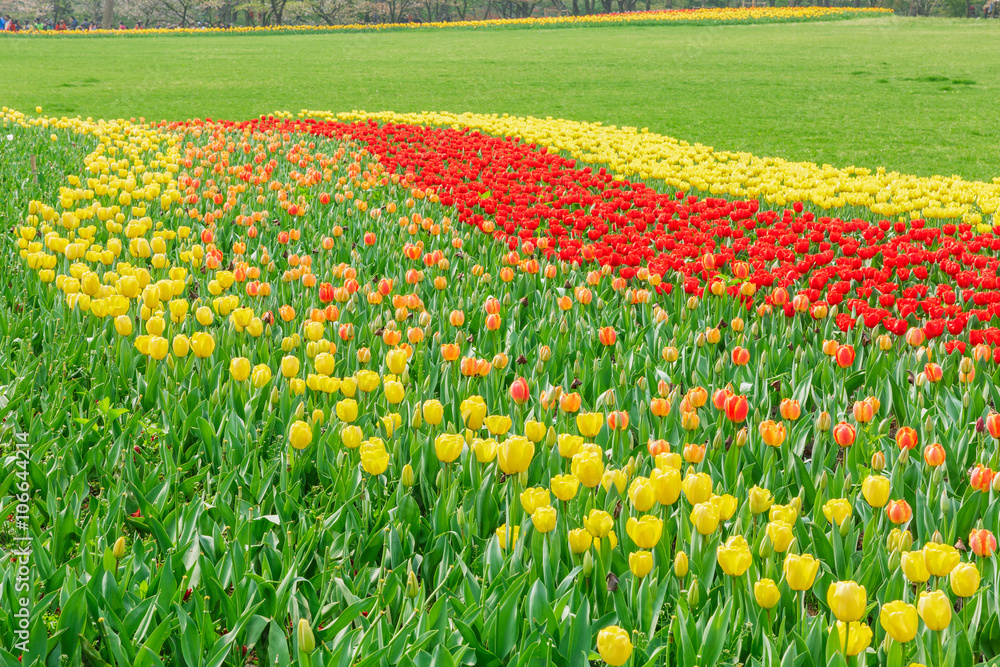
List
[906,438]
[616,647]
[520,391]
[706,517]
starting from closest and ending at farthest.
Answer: [616,647] → [706,517] → [906,438] → [520,391]

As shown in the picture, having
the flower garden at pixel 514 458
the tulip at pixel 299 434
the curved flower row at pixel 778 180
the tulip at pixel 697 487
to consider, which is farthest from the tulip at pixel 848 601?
the curved flower row at pixel 778 180

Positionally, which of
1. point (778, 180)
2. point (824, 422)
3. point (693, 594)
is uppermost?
point (778, 180)

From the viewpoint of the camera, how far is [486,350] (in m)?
4.25

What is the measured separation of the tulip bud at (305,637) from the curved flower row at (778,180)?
22.1ft

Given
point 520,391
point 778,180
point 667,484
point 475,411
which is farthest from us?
point 778,180

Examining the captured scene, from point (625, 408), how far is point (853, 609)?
1727mm

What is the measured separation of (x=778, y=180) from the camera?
865 cm

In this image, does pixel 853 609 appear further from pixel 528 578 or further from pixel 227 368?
pixel 227 368

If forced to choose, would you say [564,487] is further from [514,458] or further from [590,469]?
[514,458]

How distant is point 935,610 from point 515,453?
45.7 inches

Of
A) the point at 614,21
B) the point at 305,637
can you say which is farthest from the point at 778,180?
the point at 614,21

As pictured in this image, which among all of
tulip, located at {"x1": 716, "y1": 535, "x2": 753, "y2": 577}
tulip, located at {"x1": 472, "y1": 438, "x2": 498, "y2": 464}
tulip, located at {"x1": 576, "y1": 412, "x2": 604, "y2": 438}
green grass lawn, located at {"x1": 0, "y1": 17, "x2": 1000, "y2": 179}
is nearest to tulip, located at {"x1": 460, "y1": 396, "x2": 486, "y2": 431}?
tulip, located at {"x1": 472, "y1": 438, "x2": 498, "y2": 464}

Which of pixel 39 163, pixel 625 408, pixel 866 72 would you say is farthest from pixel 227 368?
pixel 866 72

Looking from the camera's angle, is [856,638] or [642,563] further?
[642,563]
